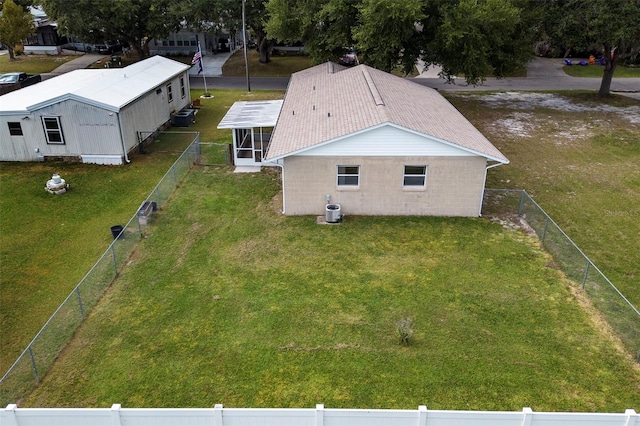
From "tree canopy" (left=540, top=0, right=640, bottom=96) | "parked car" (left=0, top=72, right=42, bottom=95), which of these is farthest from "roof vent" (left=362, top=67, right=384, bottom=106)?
"parked car" (left=0, top=72, right=42, bottom=95)

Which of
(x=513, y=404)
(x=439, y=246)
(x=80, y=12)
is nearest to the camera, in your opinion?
(x=513, y=404)

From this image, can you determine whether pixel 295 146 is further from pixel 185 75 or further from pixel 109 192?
pixel 185 75

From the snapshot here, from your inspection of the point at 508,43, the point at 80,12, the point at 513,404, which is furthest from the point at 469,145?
the point at 80,12

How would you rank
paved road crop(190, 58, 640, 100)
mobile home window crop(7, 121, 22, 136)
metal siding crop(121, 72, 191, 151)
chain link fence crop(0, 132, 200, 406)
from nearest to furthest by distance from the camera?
chain link fence crop(0, 132, 200, 406) → mobile home window crop(7, 121, 22, 136) → metal siding crop(121, 72, 191, 151) → paved road crop(190, 58, 640, 100)

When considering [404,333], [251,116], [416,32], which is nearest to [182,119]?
[251,116]

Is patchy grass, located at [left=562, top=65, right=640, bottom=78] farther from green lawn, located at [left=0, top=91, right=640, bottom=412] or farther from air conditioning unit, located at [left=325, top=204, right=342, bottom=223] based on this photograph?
air conditioning unit, located at [left=325, top=204, right=342, bottom=223]

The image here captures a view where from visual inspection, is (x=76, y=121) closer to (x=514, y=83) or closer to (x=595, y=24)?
(x=595, y=24)
